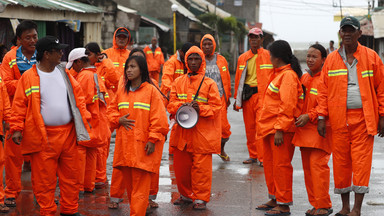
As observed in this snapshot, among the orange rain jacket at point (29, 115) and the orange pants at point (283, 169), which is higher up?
the orange rain jacket at point (29, 115)

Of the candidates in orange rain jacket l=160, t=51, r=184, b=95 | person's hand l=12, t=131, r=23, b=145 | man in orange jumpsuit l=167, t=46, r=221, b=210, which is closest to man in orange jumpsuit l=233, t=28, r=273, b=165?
orange rain jacket l=160, t=51, r=184, b=95

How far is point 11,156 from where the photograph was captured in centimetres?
709

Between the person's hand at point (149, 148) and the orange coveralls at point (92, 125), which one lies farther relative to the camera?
the orange coveralls at point (92, 125)

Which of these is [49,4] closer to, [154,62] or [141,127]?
[154,62]

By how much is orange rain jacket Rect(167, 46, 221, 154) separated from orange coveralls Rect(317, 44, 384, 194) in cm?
128

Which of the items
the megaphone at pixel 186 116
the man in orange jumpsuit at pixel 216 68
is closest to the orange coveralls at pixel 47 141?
the megaphone at pixel 186 116

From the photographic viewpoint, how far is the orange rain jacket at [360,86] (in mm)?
6227

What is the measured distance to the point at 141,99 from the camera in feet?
19.9

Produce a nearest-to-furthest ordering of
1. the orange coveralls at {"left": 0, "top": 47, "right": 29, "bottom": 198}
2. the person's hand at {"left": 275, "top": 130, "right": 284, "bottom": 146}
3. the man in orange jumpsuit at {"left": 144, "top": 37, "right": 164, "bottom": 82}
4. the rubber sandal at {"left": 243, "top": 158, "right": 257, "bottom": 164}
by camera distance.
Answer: the person's hand at {"left": 275, "top": 130, "right": 284, "bottom": 146}, the orange coveralls at {"left": 0, "top": 47, "right": 29, "bottom": 198}, the rubber sandal at {"left": 243, "top": 158, "right": 257, "bottom": 164}, the man in orange jumpsuit at {"left": 144, "top": 37, "right": 164, "bottom": 82}

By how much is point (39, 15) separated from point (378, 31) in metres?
17.9

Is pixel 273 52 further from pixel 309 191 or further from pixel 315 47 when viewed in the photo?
pixel 309 191

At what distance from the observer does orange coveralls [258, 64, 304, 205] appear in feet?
20.8

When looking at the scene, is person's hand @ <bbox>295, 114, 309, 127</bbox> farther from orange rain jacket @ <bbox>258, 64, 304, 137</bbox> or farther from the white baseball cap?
the white baseball cap

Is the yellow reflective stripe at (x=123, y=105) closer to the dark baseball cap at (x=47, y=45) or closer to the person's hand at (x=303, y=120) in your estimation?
the dark baseball cap at (x=47, y=45)
